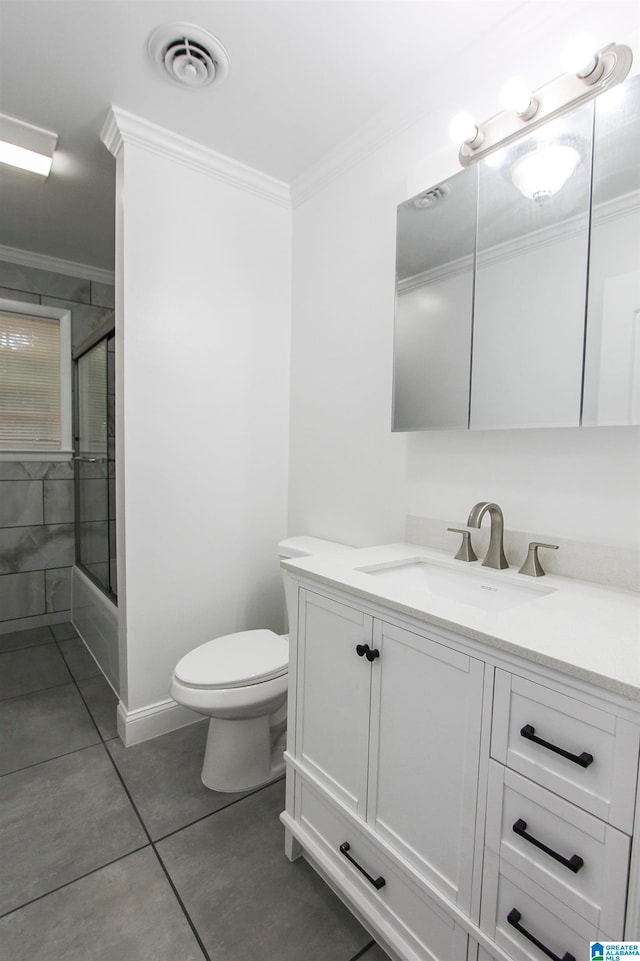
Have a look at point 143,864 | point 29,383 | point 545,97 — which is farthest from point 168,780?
point 29,383

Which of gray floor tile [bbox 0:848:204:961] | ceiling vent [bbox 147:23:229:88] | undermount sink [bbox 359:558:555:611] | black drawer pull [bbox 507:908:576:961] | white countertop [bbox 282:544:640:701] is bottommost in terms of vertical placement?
gray floor tile [bbox 0:848:204:961]

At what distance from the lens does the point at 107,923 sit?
118cm

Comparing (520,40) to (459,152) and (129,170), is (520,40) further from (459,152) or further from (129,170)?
(129,170)

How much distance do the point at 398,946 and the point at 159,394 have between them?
6.21 ft

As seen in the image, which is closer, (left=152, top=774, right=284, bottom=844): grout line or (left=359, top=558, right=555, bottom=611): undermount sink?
(left=359, top=558, right=555, bottom=611): undermount sink

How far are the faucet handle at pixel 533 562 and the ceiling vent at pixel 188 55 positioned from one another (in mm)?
1840

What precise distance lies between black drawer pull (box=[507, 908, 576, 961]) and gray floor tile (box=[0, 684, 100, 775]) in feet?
5.70

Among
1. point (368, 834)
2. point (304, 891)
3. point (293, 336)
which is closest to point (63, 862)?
point (304, 891)

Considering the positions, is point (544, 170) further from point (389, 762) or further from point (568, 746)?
point (389, 762)

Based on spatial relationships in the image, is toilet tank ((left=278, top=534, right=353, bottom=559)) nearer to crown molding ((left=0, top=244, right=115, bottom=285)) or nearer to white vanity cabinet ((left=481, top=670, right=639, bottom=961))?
white vanity cabinet ((left=481, top=670, right=639, bottom=961))

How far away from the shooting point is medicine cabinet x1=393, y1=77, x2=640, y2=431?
1100 millimetres

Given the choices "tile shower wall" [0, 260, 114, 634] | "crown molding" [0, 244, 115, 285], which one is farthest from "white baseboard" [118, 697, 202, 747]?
"crown molding" [0, 244, 115, 285]

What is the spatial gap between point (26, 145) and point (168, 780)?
102 inches

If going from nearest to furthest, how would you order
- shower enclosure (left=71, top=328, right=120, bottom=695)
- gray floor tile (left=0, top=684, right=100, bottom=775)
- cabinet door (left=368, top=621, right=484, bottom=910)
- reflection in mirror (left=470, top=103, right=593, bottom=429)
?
1. cabinet door (left=368, top=621, right=484, bottom=910)
2. reflection in mirror (left=470, top=103, right=593, bottom=429)
3. gray floor tile (left=0, top=684, right=100, bottom=775)
4. shower enclosure (left=71, top=328, right=120, bottom=695)
